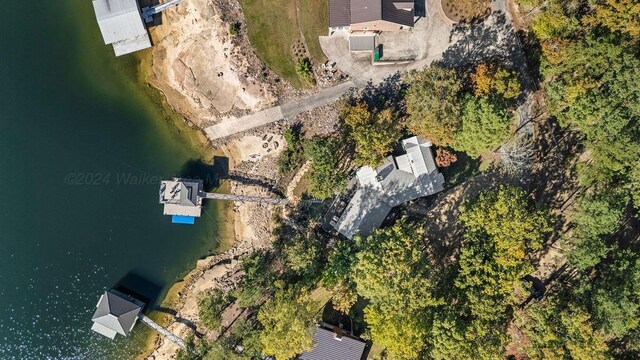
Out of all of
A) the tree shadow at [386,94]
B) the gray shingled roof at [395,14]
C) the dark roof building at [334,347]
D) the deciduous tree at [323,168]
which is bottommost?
the dark roof building at [334,347]

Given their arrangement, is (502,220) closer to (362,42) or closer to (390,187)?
(390,187)

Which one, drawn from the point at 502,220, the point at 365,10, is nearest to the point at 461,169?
the point at 502,220

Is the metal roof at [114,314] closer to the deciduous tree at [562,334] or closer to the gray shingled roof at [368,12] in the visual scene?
the gray shingled roof at [368,12]

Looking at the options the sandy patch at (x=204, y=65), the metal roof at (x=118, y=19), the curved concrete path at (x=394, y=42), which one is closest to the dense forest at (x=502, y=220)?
the curved concrete path at (x=394, y=42)

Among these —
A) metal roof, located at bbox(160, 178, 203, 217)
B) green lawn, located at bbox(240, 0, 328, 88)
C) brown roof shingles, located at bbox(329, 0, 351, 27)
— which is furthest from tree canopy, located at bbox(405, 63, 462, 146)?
metal roof, located at bbox(160, 178, 203, 217)

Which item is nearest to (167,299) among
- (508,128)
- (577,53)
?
(508,128)

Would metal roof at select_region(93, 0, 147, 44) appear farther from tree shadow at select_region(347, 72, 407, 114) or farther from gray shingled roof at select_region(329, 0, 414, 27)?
tree shadow at select_region(347, 72, 407, 114)
